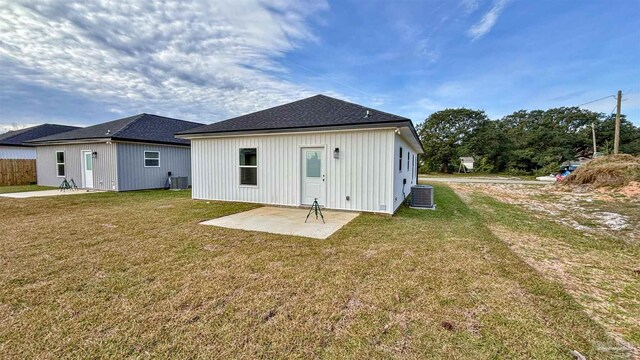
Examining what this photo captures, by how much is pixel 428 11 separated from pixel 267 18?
5.80m

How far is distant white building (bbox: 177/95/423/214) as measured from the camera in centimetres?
697

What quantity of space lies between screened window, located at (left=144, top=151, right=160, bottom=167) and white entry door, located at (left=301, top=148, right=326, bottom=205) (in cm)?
978

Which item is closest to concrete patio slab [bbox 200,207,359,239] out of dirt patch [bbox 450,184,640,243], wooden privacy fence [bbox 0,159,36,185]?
dirt patch [bbox 450,184,640,243]

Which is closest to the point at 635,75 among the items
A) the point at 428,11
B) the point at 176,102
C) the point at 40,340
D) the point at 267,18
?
the point at 428,11

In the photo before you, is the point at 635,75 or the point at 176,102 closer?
the point at 635,75

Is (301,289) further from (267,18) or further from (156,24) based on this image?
(156,24)

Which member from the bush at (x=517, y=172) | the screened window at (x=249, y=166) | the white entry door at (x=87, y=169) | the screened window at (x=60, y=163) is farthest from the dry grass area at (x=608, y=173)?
the screened window at (x=60, y=163)

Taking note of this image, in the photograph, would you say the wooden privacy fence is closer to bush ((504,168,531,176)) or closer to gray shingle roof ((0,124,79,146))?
gray shingle roof ((0,124,79,146))

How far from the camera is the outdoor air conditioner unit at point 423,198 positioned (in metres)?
8.36

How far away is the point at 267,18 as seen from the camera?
351 inches

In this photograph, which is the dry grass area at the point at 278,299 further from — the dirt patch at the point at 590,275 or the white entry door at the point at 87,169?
the white entry door at the point at 87,169

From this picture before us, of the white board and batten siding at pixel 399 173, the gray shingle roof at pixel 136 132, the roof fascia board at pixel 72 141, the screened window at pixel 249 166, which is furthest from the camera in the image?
the gray shingle roof at pixel 136 132

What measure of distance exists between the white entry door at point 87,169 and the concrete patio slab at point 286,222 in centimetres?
1074

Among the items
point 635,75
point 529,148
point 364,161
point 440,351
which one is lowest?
point 440,351
